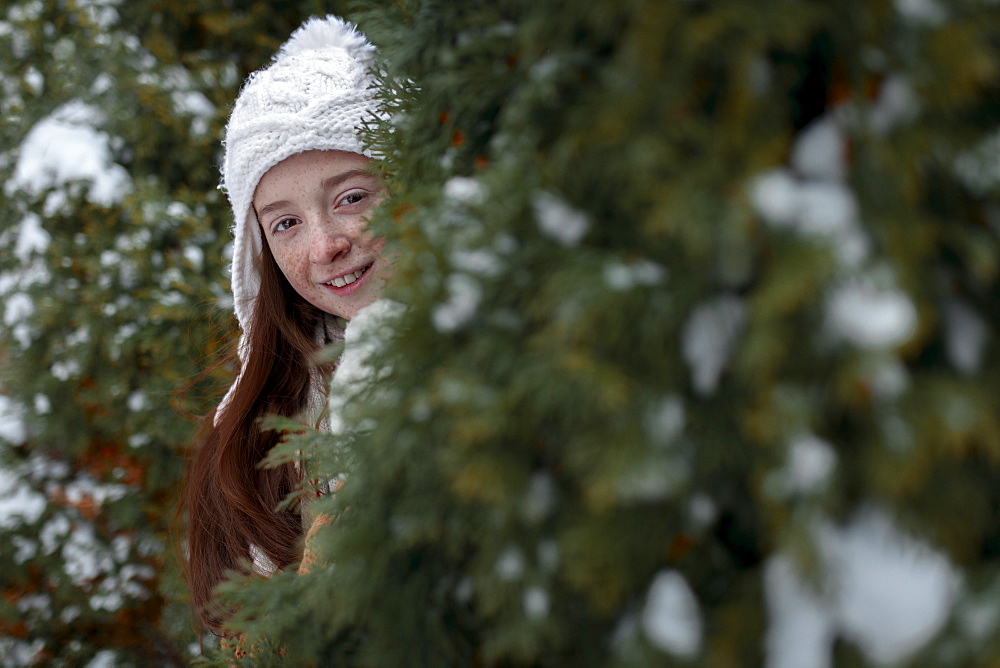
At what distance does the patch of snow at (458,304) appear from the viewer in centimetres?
73

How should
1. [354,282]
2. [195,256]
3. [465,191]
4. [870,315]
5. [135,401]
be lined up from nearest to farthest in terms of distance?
[870,315], [465,191], [354,282], [195,256], [135,401]

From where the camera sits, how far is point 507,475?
2.21ft

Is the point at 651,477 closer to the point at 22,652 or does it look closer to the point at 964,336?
the point at 964,336

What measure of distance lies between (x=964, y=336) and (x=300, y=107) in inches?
60.6

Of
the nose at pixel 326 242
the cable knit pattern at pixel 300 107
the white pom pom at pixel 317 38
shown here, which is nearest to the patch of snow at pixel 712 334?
the cable knit pattern at pixel 300 107

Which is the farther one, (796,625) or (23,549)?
(23,549)

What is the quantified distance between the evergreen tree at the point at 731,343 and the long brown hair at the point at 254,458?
1.40m

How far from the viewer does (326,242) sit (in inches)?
72.4

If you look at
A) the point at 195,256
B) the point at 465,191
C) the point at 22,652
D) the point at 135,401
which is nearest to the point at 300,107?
the point at 465,191

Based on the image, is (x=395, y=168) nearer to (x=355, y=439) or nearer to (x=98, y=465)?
(x=355, y=439)

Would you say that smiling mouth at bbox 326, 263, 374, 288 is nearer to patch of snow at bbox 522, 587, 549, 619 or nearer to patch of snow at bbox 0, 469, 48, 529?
patch of snow at bbox 522, 587, 549, 619

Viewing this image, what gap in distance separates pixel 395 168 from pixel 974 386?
0.72 metres

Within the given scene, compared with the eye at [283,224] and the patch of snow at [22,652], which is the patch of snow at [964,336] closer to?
the eye at [283,224]

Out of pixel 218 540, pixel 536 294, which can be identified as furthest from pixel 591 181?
pixel 218 540
